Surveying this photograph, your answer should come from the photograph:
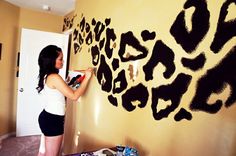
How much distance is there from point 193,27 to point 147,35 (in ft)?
1.20

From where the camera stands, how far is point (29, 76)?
11.3 feet

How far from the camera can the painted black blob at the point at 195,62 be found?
105 cm

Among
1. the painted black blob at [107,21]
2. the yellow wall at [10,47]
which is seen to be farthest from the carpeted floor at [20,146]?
the painted black blob at [107,21]


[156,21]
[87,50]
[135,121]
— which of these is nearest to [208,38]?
[156,21]

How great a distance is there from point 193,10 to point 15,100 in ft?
11.0

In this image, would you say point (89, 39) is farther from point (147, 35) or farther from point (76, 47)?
point (147, 35)

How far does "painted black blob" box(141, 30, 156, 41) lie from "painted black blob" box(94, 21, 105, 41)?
611 millimetres

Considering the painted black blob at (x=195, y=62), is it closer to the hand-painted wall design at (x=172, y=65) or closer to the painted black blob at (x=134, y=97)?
the hand-painted wall design at (x=172, y=65)

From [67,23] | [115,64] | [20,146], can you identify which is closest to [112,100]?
[115,64]

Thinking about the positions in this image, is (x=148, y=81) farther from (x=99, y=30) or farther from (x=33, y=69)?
(x=33, y=69)

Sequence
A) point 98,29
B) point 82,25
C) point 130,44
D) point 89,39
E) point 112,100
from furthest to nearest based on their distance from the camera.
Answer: point 82,25 < point 89,39 < point 98,29 < point 112,100 < point 130,44

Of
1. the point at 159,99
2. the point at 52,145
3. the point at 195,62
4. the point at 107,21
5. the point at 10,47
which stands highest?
the point at 107,21

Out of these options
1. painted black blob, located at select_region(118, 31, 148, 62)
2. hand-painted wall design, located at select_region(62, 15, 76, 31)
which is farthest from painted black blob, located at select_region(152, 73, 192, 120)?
hand-painted wall design, located at select_region(62, 15, 76, 31)

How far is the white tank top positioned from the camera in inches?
67.9
